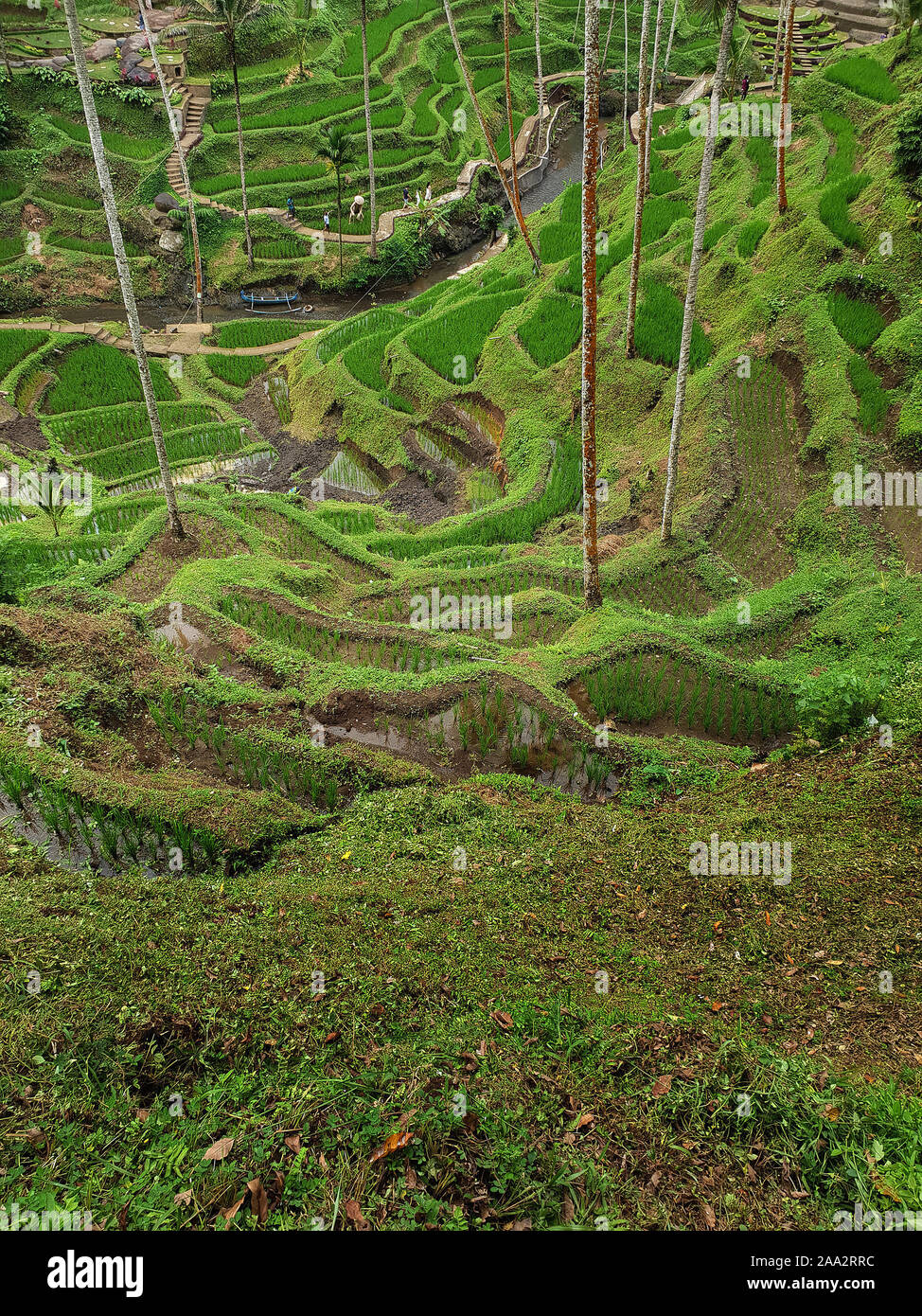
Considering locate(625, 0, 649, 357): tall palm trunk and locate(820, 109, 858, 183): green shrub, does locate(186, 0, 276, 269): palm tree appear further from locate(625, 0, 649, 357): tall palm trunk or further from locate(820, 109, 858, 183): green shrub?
locate(820, 109, 858, 183): green shrub

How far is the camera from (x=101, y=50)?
36.5 metres

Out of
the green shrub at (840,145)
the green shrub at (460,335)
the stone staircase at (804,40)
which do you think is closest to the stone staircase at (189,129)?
the green shrub at (460,335)

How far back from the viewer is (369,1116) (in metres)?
4.46

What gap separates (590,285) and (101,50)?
4085 centimetres

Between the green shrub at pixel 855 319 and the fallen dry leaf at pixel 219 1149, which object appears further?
the green shrub at pixel 855 319

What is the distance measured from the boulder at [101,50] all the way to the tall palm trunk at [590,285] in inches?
1499

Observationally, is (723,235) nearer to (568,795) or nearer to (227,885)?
(568,795)

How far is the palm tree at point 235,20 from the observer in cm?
2578

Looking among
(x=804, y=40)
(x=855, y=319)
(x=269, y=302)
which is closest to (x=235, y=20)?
(x=269, y=302)

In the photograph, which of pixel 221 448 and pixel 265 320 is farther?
pixel 265 320

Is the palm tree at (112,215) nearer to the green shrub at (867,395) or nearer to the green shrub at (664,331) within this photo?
the green shrub at (664,331)

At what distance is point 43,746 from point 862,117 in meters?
25.3

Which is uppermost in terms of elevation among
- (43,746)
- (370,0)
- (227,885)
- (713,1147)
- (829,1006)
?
(370,0)
